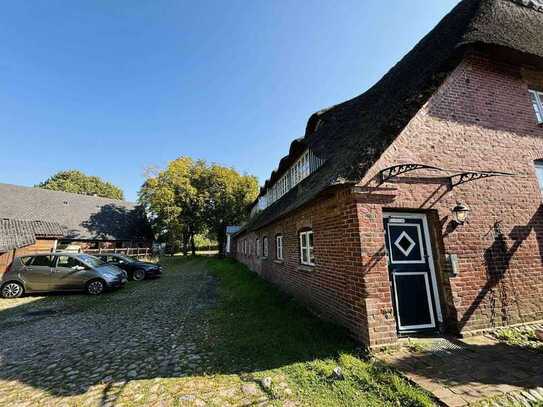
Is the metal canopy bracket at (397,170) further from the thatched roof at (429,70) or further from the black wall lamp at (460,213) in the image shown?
the black wall lamp at (460,213)

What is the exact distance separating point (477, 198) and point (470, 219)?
570mm

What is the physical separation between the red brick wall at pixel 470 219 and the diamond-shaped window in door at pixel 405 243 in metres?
0.49

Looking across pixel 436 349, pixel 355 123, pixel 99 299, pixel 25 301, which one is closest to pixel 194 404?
pixel 436 349

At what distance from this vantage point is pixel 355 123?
7.77 metres

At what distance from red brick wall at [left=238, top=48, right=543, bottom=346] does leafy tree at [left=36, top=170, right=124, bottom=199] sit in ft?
203

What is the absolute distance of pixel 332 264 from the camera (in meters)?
5.57

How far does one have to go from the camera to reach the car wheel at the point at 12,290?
9750 millimetres

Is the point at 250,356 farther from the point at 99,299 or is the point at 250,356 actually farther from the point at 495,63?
the point at 495,63

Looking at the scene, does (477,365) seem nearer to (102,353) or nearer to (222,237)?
(102,353)

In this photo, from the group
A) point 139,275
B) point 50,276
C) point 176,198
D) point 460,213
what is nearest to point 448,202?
point 460,213

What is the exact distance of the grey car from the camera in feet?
32.4

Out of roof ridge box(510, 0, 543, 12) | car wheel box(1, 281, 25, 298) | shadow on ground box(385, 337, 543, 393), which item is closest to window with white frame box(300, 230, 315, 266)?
shadow on ground box(385, 337, 543, 393)

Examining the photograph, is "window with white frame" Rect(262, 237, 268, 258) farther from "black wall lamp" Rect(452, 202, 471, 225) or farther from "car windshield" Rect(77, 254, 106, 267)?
"black wall lamp" Rect(452, 202, 471, 225)

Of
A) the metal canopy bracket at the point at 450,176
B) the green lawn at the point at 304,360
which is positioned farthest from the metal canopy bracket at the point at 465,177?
the green lawn at the point at 304,360
